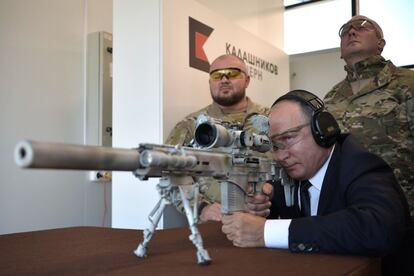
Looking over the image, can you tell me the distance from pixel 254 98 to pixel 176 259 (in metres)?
Answer: 2.72

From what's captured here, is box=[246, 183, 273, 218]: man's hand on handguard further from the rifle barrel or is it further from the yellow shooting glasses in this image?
the yellow shooting glasses

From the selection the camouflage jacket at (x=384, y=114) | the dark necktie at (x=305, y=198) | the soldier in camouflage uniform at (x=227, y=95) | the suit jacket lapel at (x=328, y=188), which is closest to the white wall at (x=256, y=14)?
the soldier in camouflage uniform at (x=227, y=95)

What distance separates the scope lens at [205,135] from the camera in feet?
3.76

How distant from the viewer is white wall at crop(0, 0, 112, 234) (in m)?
2.95

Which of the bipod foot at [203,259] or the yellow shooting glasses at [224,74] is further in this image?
the yellow shooting glasses at [224,74]

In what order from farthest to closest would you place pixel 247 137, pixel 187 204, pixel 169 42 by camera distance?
1. pixel 169 42
2. pixel 247 137
3. pixel 187 204

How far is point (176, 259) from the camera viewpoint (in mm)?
1021

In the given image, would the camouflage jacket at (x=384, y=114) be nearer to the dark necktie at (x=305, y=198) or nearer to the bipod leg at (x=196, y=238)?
the dark necktie at (x=305, y=198)

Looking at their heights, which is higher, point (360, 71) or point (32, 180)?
point (360, 71)

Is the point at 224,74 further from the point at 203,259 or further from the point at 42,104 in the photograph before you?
the point at 203,259

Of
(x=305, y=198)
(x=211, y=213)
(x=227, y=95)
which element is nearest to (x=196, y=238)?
(x=305, y=198)

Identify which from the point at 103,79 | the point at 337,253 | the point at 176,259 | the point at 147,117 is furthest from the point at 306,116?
the point at 103,79

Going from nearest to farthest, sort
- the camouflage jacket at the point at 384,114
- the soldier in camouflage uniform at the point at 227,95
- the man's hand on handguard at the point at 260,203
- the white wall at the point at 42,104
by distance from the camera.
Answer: the man's hand on handguard at the point at 260,203, the camouflage jacket at the point at 384,114, the soldier in camouflage uniform at the point at 227,95, the white wall at the point at 42,104

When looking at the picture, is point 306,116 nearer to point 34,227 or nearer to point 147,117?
point 147,117
